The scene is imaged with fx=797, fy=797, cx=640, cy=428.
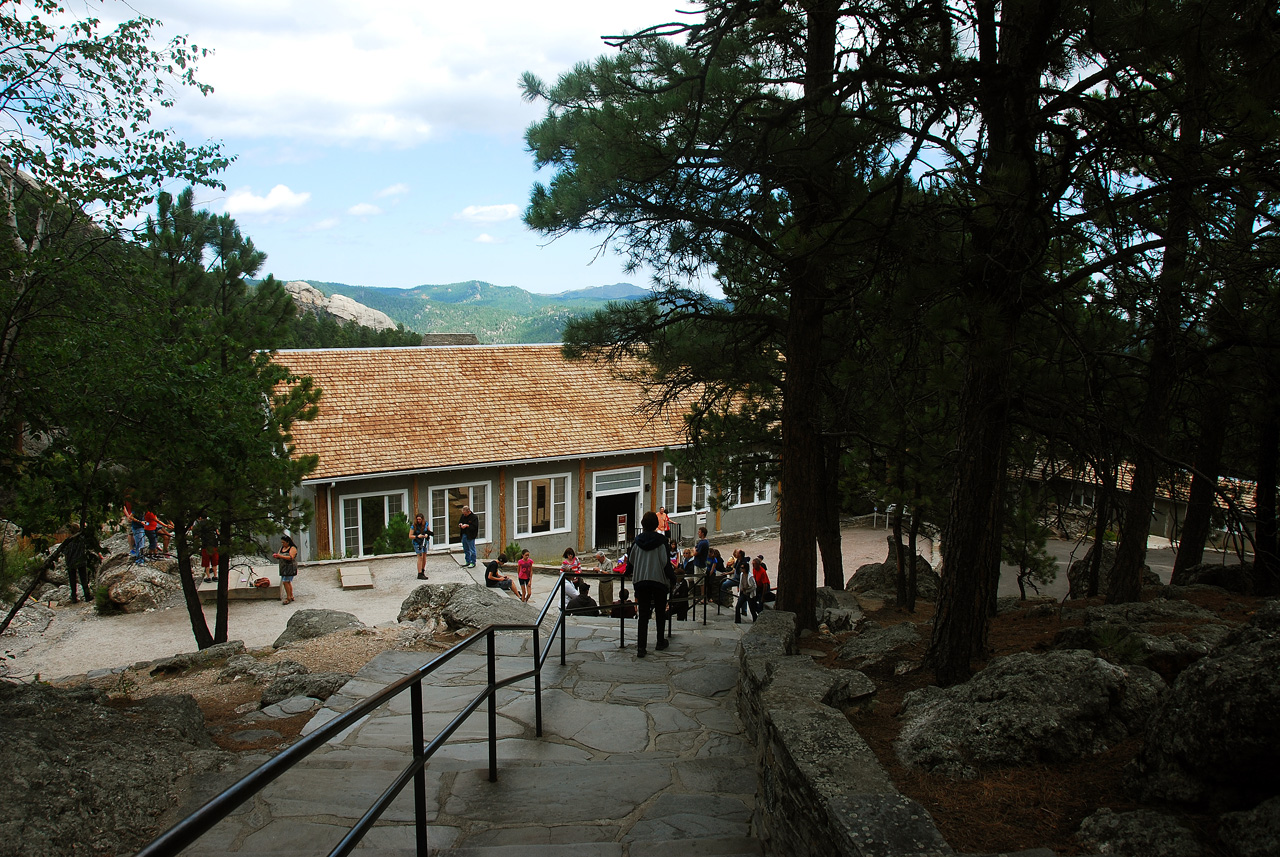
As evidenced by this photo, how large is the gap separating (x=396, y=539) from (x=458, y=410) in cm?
430

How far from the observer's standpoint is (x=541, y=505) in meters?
23.5

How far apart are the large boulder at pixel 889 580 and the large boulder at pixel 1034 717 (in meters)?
11.7

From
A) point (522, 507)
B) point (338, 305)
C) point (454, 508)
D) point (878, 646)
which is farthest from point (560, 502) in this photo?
point (338, 305)

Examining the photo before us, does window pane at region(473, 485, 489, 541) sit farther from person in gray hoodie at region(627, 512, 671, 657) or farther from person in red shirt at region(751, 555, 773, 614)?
person in gray hoodie at region(627, 512, 671, 657)

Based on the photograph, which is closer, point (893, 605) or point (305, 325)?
point (893, 605)

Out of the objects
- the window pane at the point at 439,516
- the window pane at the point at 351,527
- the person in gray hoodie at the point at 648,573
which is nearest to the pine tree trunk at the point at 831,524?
the person in gray hoodie at the point at 648,573

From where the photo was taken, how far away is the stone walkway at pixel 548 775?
3578 millimetres

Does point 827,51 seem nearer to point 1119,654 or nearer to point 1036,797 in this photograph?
point 1119,654

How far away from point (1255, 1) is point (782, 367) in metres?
8.99

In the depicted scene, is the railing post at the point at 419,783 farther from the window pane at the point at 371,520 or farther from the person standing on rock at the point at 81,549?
the window pane at the point at 371,520

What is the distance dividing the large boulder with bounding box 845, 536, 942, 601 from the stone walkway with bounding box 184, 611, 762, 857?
30.7 feet

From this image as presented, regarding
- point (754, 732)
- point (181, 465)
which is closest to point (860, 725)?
point (754, 732)

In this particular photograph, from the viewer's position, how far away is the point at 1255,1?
3.30m

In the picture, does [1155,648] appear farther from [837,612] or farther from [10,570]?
[10,570]
